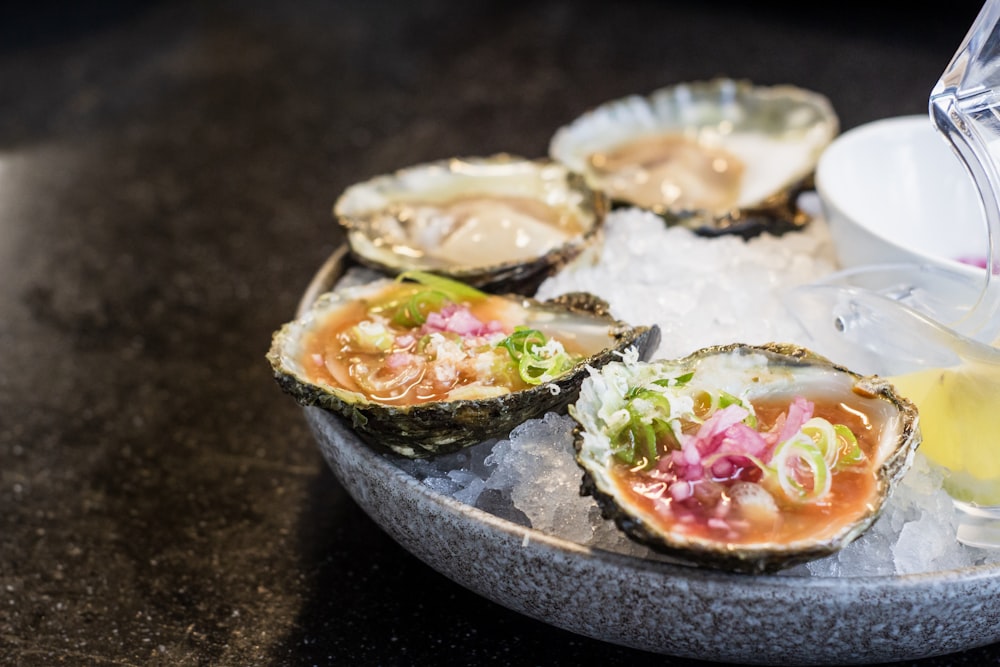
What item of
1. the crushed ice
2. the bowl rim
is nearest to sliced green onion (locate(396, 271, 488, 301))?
the crushed ice

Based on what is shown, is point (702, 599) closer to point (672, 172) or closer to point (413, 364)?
point (413, 364)

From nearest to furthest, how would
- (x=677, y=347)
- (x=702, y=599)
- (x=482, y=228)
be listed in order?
(x=702, y=599), (x=677, y=347), (x=482, y=228)

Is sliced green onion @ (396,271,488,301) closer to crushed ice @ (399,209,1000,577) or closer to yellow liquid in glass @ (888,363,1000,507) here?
crushed ice @ (399,209,1000,577)

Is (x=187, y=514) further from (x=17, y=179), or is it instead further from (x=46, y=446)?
(x=17, y=179)

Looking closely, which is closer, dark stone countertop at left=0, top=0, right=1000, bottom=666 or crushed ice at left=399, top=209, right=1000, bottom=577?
crushed ice at left=399, top=209, right=1000, bottom=577

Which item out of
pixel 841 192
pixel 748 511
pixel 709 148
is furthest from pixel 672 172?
pixel 748 511

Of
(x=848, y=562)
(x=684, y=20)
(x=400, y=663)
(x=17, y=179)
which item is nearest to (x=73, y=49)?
(x=17, y=179)
